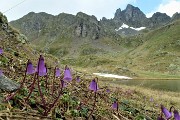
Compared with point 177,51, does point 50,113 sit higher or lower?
lower

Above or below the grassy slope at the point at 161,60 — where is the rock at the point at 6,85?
below

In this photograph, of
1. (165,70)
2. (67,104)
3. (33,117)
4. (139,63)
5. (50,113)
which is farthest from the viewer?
(139,63)

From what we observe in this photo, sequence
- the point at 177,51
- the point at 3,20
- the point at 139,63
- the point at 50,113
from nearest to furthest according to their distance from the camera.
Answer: the point at 50,113 < the point at 3,20 < the point at 139,63 < the point at 177,51

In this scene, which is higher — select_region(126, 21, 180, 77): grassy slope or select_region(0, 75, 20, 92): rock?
select_region(126, 21, 180, 77): grassy slope

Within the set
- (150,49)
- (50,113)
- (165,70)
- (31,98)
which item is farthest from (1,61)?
(150,49)

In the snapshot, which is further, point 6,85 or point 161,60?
point 161,60

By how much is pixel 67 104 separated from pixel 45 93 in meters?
0.34

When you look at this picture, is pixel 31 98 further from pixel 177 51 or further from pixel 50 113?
pixel 177 51

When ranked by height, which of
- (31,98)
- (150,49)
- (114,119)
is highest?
(150,49)

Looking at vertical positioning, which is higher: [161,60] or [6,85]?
[161,60]

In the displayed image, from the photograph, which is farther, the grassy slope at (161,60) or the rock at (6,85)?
the grassy slope at (161,60)

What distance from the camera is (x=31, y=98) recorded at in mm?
3865

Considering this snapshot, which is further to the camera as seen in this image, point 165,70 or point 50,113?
point 165,70

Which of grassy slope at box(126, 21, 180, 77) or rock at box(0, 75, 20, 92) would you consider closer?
rock at box(0, 75, 20, 92)
